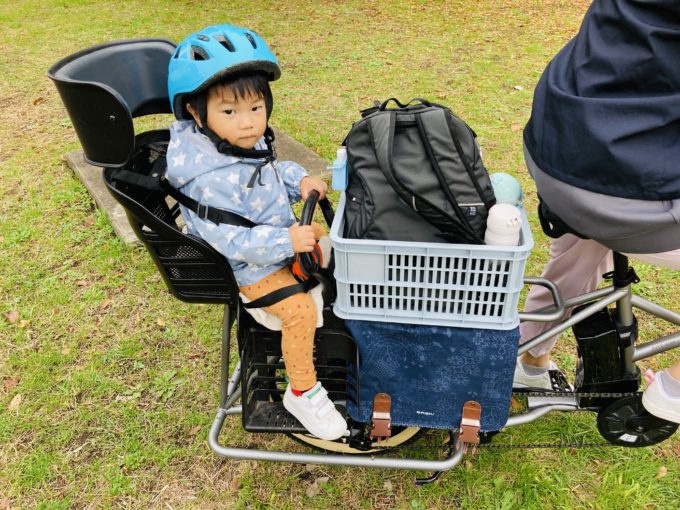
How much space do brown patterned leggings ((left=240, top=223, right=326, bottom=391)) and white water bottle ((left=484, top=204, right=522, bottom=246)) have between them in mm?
715

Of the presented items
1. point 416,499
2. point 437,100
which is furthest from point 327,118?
point 416,499

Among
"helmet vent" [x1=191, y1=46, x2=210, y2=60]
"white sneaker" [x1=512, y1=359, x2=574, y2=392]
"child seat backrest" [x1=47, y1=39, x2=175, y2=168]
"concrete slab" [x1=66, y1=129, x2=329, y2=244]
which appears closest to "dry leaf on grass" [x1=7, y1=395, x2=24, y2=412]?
"concrete slab" [x1=66, y1=129, x2=329, y2=244]

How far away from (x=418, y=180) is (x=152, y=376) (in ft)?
6.81

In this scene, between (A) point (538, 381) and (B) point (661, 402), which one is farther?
(A) point (538, 381)

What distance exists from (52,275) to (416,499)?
9.36 ft

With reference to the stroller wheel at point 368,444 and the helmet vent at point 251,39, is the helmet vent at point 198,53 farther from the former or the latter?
the stroller wheel at point 368,444

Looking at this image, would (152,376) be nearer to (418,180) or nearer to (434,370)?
(434,370)

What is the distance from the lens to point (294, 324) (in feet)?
6.28

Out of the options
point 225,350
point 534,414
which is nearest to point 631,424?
point 534,414

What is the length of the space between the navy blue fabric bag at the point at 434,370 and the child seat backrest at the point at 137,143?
1.83 feet

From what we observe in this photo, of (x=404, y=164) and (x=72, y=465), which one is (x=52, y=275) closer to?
(x=72, y=465)

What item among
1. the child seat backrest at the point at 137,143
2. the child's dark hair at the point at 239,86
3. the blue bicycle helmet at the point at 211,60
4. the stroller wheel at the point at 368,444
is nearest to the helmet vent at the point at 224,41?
the blue bicycle helmet at the point at 211,60

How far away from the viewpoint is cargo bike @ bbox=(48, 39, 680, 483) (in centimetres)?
161

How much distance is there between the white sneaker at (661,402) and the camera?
1.91 metres
